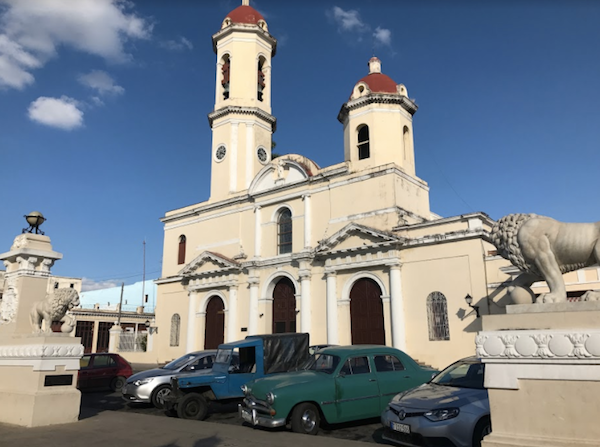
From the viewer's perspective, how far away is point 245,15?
93.8 ft

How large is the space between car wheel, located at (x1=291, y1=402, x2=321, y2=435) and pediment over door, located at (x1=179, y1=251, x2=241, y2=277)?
15.6 metres

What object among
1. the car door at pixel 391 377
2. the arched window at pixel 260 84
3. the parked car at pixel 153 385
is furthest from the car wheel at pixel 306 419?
the arched window at pixel 260 84

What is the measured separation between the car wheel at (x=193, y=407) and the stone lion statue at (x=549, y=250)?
779 cm

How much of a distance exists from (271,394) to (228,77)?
75.3 ft

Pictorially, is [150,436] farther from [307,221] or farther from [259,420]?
[307,221]

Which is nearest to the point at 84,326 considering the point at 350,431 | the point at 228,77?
the point at 228,77

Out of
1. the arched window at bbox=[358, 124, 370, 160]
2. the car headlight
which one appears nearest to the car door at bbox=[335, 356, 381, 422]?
the car headlight

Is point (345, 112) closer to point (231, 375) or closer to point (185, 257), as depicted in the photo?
point (185, 257)

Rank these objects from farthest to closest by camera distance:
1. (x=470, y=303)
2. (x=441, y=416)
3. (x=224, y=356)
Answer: (x=470, y=303), (x=224, y=356), (x=441, y=416)

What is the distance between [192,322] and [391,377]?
17.8 meters

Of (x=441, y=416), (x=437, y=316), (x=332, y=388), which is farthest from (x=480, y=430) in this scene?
(x=437, y=316)

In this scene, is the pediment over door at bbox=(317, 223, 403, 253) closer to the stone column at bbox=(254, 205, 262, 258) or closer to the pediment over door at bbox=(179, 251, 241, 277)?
the stone column at bbox=(254, 205, 262, 258)

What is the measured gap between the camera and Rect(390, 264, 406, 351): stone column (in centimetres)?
1814

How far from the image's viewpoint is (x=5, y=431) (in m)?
8.39
